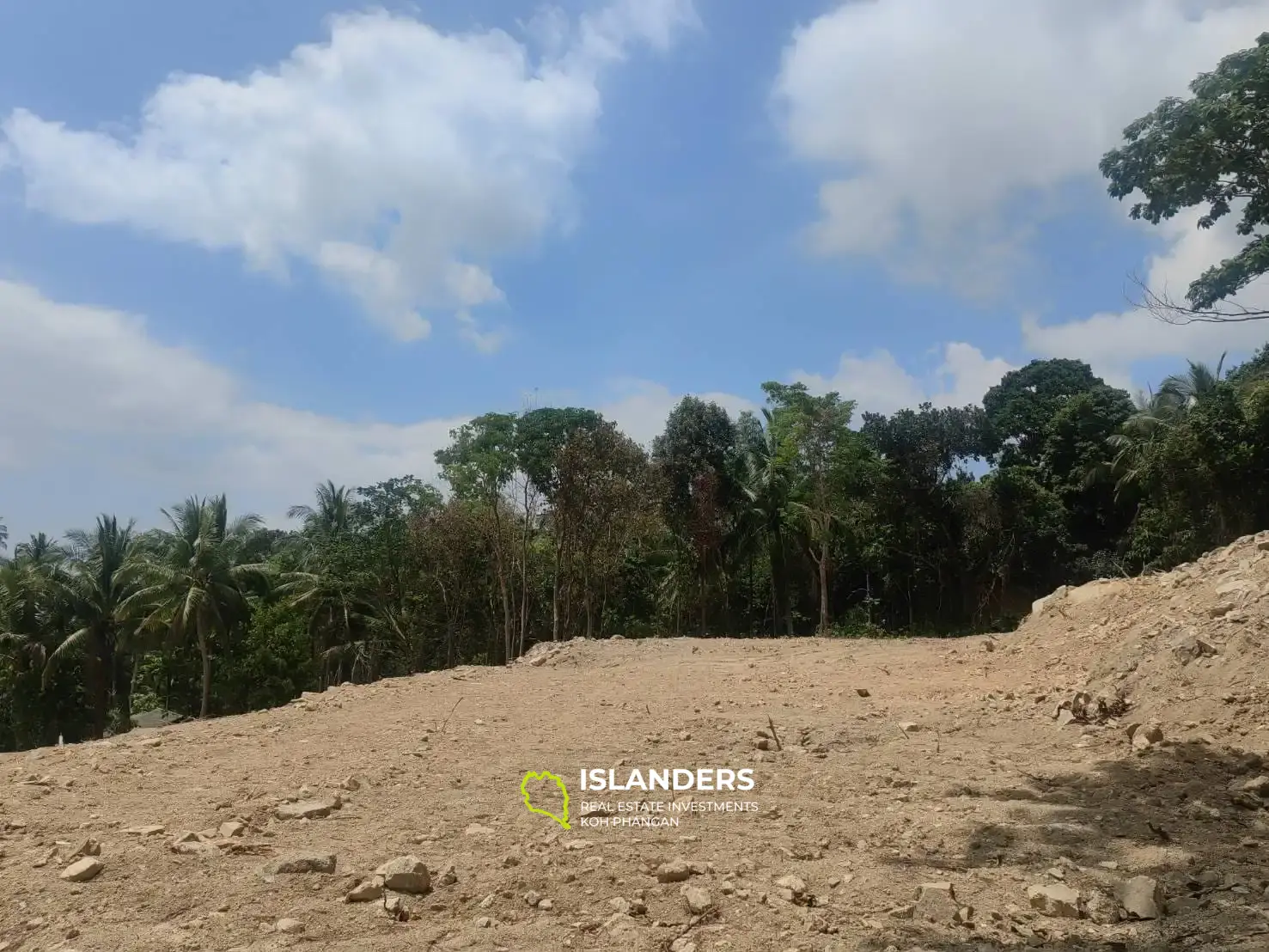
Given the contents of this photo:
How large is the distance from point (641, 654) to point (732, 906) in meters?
10.3

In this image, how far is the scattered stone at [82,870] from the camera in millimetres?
4160

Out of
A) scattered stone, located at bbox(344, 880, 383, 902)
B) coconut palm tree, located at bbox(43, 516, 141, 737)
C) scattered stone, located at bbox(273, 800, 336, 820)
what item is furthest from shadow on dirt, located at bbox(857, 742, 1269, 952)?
coconut palm tree, located at bbox(43, 516, 141, 737)

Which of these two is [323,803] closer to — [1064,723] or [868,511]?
[1064,723]

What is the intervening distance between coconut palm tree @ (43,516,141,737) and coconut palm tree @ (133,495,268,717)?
1.13 meters

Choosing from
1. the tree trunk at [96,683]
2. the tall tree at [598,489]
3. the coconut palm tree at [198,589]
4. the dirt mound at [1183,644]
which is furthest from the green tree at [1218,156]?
the tree trunk at [96,683]

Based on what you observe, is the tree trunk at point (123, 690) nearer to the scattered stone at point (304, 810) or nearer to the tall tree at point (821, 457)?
the tall tree at point (821, 457)

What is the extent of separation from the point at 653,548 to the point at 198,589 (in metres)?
12.6

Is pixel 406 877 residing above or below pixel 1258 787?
below

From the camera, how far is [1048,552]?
90.4ft

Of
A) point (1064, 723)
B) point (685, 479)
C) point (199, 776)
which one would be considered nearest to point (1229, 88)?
point (1064, 723)

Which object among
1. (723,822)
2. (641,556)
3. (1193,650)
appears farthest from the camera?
(641,556)

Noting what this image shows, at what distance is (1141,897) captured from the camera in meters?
3.77

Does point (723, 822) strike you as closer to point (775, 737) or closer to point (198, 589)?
point (775, 737)

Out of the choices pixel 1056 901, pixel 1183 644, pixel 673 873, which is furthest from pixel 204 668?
pixel 1056 901
